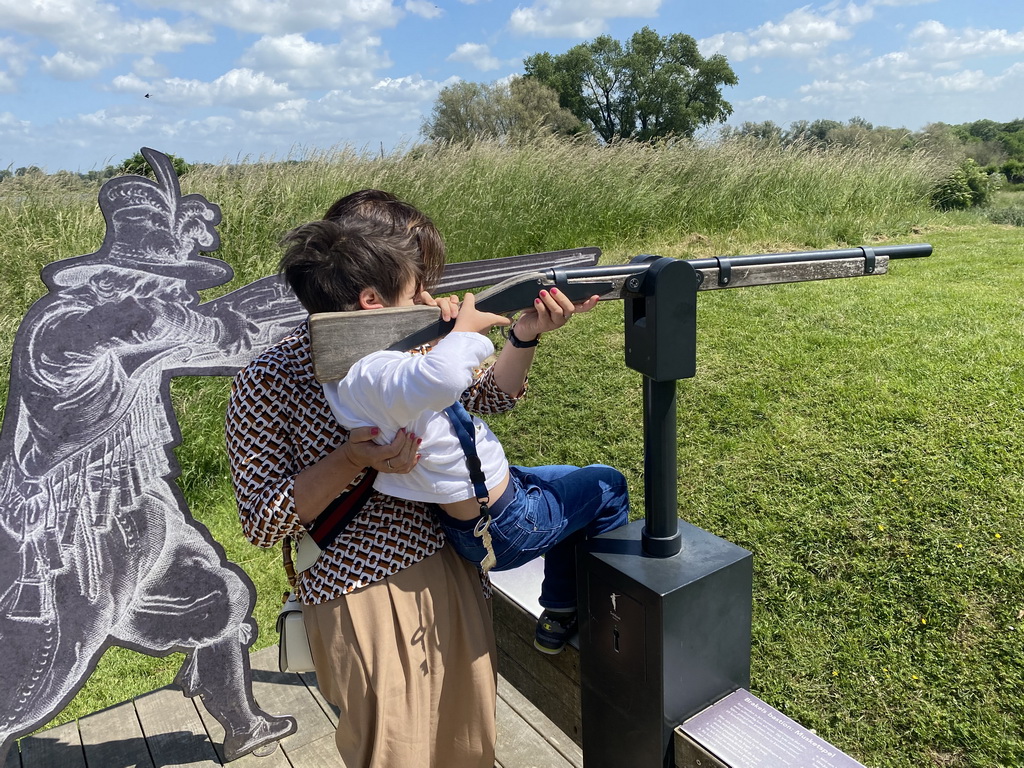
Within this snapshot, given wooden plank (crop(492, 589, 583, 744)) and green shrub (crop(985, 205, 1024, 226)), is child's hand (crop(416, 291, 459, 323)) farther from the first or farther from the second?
green shrub (crop(985, 205, 1024, 226))

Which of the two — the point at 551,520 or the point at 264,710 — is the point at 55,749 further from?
the point at 551,520

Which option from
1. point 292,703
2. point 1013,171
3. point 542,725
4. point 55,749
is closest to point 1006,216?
point 542,725

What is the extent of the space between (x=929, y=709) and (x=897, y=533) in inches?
32.8

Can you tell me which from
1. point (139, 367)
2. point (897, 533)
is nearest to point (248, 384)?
point (139, 367)

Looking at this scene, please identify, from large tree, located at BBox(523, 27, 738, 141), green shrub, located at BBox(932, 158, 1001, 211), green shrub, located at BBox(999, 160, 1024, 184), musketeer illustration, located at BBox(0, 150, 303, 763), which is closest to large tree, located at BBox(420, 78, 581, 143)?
large tree, located at BBox(523, 27, 738, 141)

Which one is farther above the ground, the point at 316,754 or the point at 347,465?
the point at 347,465

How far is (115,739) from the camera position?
2578mm

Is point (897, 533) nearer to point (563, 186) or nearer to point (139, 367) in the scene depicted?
point (139, 367)

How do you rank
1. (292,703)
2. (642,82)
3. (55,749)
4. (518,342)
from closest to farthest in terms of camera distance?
(518,342), (55,749), (292,703), (642,82)

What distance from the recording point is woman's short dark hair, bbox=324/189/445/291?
1.31m

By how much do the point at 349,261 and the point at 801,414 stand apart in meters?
3.47

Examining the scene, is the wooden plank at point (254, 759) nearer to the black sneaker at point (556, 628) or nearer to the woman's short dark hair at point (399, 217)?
the black sneaker at point (556, 628)

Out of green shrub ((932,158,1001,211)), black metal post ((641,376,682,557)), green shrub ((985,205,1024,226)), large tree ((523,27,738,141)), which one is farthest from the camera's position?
large tree ((523,27,738,141))

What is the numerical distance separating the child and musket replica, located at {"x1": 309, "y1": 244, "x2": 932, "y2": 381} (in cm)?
3
